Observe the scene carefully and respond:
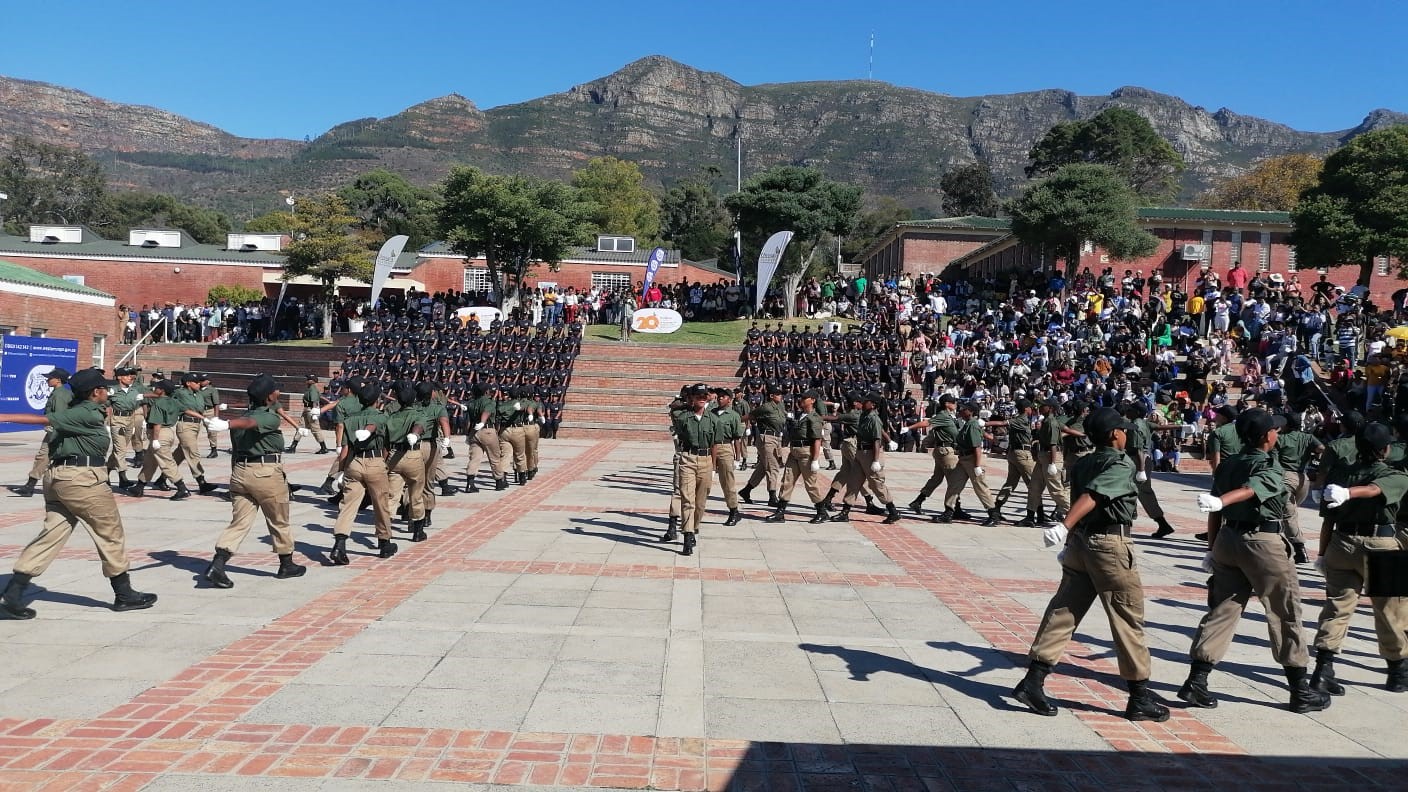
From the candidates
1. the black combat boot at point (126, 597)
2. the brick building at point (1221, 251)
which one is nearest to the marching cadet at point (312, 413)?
the black combat boot at point (126, 597)

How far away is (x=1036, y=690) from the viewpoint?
17.8 ft

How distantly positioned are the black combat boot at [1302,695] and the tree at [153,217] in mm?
91371

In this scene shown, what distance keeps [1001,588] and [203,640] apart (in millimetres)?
6597

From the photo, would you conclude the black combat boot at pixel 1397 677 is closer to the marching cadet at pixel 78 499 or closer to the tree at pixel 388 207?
the marching cadet at pixel 78 499

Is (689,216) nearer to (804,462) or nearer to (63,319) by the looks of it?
(63,319)

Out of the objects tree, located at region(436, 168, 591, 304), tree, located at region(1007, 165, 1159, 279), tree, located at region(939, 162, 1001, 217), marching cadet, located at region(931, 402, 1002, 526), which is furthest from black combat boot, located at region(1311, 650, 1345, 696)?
tree, located at region(939, 162, 1001, 217)

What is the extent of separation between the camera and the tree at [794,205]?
44.2 m

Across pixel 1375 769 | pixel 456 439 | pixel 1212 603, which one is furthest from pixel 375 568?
pixel 456 439

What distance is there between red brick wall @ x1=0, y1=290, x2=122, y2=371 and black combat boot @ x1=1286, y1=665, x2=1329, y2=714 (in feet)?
85.5

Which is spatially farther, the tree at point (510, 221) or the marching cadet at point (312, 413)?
the tree at point (510, 221)

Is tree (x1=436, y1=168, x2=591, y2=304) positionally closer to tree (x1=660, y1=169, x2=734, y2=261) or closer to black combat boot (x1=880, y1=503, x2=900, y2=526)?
black combat boot (x1=880, y1=503, x2=900, y2=526)

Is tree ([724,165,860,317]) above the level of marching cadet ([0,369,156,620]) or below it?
above

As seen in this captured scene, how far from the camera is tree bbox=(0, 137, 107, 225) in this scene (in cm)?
7812

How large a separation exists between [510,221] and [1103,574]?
36.3 meters
